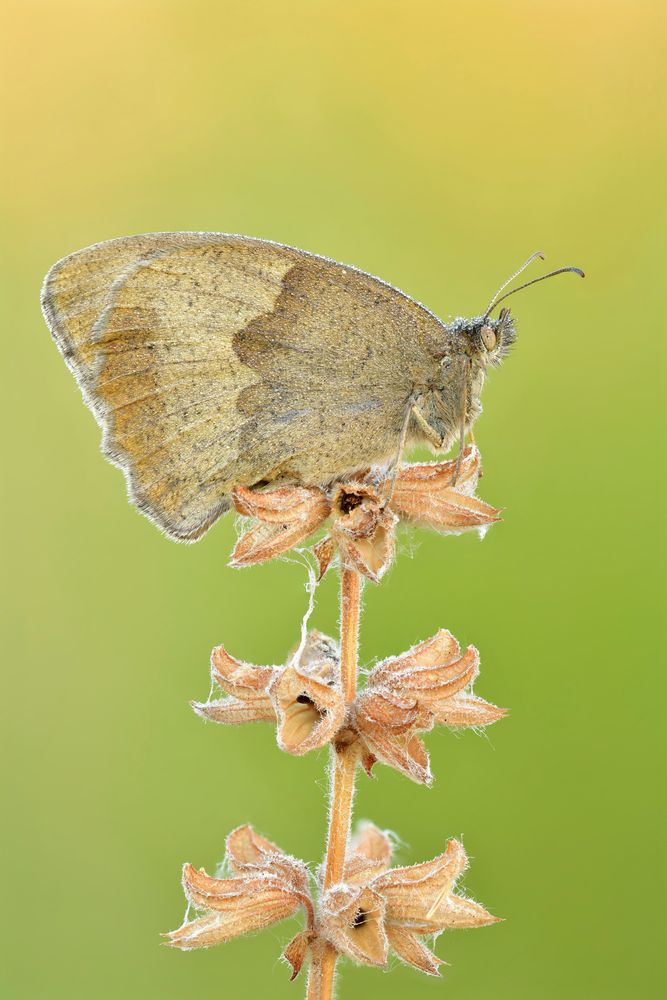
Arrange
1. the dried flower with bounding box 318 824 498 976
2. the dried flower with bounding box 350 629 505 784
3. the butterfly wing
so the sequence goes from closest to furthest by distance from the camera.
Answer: the dried flower with bounding box 318 824 498 976 → the dried flower with bounding box 350 629 505 784 → the butterfly wing

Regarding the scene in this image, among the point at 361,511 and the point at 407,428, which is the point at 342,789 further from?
the point at 407,428

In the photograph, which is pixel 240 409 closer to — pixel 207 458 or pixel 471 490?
pixel 207 458

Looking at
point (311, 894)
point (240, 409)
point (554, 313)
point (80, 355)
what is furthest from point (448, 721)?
point (554, 313)

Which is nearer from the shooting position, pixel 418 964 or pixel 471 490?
pixel 418 964

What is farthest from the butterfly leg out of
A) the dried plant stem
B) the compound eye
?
the dried plant stem

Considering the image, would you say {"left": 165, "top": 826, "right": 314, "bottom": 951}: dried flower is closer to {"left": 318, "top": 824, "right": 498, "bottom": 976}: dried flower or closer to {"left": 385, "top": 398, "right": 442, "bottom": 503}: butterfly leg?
{"left": 318, "top": 824, "right": 498, "bottom": 976}: dried flower

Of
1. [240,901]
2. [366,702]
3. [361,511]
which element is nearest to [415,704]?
[366,702]
